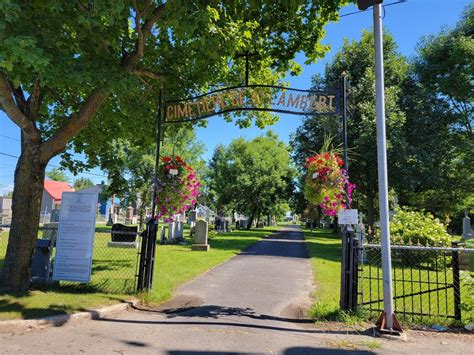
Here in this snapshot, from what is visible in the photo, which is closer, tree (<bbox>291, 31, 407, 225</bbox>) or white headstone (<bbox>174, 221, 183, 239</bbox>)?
tree (<bbox>291, 31, 407, 225</bbox>)

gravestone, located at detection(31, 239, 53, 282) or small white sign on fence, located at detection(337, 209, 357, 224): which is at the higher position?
small white sign on fence, located at detection(337, 209, 357, 224)

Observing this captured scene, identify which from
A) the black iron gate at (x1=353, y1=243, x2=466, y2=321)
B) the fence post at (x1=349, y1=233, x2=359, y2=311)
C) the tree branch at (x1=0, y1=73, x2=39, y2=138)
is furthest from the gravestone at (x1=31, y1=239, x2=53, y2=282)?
the black iron gate at (x1=353, y1=243, x2=466, y2=321)

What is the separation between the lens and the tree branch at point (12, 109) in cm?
714

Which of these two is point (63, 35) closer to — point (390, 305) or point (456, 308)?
point (390, 305)

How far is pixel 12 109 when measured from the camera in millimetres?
7441

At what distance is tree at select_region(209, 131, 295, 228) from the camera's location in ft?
153

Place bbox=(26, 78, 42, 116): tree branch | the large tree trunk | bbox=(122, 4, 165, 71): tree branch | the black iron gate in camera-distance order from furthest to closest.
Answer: bbox=(26, 78, 42, 116): tree branch → bbox=(122, 4, 165, 71): tree branch → the large tree trunk → the black iron gate

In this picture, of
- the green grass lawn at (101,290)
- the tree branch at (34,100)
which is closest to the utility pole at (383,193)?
the green grass lawn at (101,290)

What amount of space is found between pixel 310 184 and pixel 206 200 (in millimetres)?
48871

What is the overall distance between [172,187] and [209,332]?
11.8 feet

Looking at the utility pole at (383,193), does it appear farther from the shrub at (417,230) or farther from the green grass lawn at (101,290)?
the shrub at (417,230)

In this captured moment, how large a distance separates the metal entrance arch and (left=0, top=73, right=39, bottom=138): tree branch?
99.9 inches

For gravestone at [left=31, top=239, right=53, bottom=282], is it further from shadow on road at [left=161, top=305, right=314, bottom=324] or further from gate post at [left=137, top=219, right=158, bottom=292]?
shadow on road at [left=161, top=305, right=314, bottom=324]

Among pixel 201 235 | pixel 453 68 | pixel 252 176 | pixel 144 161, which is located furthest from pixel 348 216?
pixel 252 176
